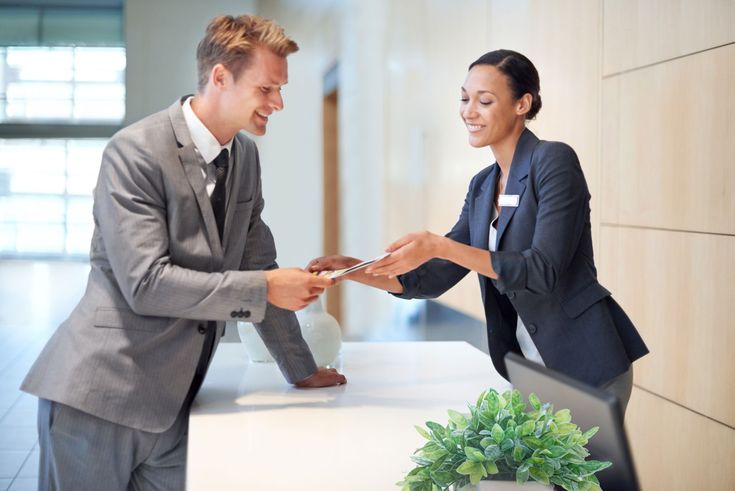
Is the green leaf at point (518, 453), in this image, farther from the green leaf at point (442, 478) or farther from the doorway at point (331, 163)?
the doorway at point (331, 163)

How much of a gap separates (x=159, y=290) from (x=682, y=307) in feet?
7.78

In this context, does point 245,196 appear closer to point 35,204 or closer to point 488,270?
point 488,270

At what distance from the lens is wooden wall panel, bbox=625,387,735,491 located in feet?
12.1

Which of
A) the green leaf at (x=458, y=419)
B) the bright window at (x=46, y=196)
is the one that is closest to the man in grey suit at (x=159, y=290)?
the green leaf at (x=458, y=419)

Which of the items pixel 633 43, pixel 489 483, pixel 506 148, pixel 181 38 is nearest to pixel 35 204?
pixel 181 38

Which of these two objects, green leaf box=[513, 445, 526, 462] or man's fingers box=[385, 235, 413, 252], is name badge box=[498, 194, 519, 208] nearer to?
man's fingers box=[385, 235, 413, 252]

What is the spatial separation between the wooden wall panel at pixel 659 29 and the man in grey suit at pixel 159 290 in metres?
1.90

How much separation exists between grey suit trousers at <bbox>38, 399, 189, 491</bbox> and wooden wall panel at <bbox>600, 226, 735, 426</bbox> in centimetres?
217

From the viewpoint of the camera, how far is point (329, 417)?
92.9 inches

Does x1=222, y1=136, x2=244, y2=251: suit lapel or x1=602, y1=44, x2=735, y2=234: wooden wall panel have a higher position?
x1=602, y1=44, x2=735, y2=234: wooden wall panel

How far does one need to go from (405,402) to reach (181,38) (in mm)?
6230

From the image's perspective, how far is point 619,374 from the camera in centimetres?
266

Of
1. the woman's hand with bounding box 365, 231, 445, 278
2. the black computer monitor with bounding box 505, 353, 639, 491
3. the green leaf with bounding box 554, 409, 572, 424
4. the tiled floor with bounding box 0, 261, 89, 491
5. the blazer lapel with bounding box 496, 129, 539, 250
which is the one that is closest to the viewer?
the black computer monitor with bounding box 505, 353, 639, 491

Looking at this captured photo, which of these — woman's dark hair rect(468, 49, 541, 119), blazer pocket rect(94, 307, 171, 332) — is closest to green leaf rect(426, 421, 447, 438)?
blazer pocket rect(94, 307, 171, 332)
